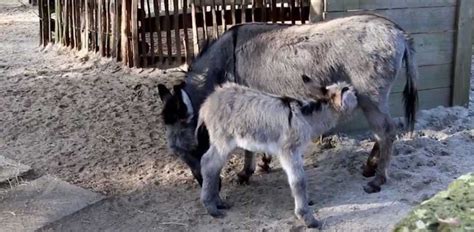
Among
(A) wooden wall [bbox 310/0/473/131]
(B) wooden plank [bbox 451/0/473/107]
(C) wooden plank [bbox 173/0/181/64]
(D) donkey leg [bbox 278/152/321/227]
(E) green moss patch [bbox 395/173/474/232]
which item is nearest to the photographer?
(E) green moss patch [bbox 395/173/474/232]

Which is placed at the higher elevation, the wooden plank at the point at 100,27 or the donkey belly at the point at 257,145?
the wooden plank at the point at 100,27

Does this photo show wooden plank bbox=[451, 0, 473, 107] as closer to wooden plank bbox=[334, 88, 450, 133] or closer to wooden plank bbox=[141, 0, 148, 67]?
wooden plank bbox=[334, 88, 450, 133]

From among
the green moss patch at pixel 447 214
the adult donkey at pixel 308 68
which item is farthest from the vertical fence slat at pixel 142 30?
the green moss patch at pixel 447 214

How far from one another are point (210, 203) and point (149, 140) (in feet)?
4.54

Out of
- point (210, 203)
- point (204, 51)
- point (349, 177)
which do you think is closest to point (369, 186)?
point (349, 177)

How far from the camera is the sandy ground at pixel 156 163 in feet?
12.0

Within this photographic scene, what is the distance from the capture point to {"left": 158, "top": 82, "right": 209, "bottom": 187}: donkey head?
3902 mm

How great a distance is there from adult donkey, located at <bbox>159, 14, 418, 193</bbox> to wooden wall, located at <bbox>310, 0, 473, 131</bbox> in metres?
0.68

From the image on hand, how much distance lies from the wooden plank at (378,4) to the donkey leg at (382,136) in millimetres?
1078

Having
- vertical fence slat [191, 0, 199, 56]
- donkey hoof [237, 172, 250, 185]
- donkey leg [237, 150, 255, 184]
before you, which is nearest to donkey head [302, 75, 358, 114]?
donkey leg [237, 150, 255, 184]

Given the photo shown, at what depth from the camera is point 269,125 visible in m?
3.47

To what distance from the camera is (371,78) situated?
389 centimetres

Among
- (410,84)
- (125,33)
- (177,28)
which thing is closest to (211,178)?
(410,84)

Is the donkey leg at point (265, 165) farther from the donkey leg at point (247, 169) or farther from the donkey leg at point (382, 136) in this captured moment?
the donkey leg at point (382, 136)
